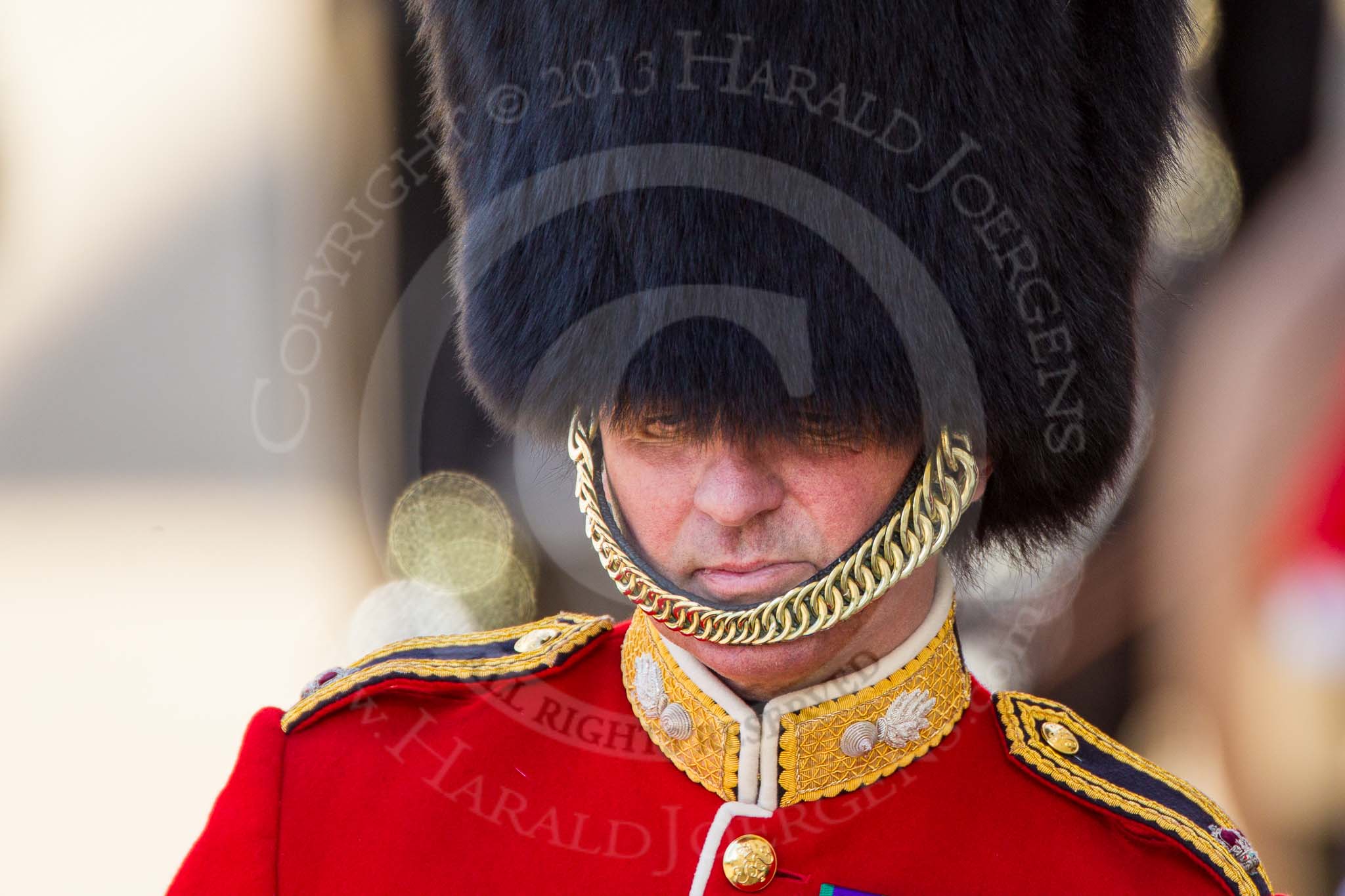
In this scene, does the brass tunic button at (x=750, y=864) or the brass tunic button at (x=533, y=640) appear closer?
the brass tunic button at (x=750, y=864)

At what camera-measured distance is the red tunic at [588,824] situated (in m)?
1.24

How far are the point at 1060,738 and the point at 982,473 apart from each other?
295mm

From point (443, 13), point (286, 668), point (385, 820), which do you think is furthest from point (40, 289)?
point (385, 820)

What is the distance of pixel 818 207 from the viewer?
1.24 m

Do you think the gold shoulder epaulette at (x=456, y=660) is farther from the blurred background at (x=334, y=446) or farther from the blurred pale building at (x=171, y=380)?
the blurred pale building at (x=171, y=380)

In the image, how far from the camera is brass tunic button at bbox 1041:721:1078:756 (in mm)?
1344

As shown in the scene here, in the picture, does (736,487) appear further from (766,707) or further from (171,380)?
(171,380)

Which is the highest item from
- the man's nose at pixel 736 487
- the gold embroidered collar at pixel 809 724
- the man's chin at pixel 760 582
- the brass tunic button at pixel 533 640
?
the man's nose at pixel 736 487

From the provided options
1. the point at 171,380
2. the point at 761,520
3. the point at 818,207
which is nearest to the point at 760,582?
the point at 761,520

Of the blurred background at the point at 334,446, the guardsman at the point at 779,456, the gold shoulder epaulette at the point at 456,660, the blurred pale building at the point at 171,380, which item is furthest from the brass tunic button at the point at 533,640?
the blurred pale building at the point at 171,380

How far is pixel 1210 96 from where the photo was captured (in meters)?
3.15

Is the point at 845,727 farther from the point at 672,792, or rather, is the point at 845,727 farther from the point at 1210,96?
the point at 1210,96

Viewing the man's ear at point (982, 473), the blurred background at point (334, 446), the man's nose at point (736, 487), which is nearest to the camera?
the man's nose at point (736, 487)

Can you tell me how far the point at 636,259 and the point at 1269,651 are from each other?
2.06 m
